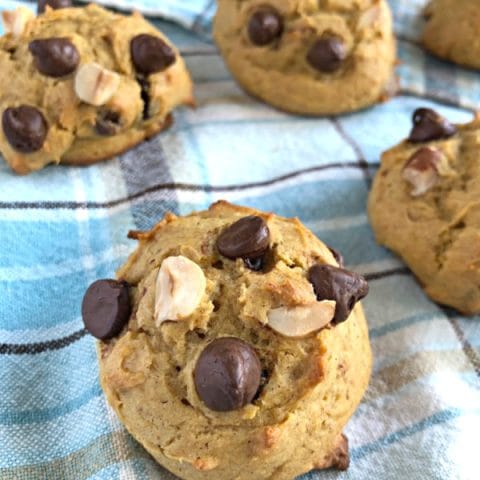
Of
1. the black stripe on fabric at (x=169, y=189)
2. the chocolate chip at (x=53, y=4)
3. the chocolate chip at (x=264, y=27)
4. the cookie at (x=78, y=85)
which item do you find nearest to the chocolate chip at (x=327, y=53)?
the chocolate chip at (x=264, y=27)

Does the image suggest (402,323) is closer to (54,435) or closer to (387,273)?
(387,273)

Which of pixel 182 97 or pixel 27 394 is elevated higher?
pixel 182 97

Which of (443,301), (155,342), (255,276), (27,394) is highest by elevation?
(255,276)

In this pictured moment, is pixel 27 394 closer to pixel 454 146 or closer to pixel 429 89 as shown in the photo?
pixel 454 146

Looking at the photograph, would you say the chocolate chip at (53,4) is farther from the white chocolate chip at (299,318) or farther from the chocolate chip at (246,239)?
the white chocolate chip at (299,318)

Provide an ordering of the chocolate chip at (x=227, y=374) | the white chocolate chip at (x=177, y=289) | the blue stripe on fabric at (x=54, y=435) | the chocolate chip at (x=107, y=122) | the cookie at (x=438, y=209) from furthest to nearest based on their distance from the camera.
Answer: the chocolate chip at (x=107, y=122)
the cookie at (x=438, y=209)
the blue stripe on fabric at (x=54, y=435)
the white chocolate chip at (x=177, y=289)
the chocolate chip at (x=227, y=374)

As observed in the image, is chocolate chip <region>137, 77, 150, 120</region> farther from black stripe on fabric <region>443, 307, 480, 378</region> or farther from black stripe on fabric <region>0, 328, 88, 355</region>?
black stripe on fabric <region>443, 307, 480, 378</region>

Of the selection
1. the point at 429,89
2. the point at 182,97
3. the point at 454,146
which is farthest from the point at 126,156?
the point at 429,89

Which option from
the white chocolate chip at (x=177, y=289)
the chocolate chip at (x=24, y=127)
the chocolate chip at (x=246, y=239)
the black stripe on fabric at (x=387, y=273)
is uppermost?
the chocolate chip at (x=246, y=239)
